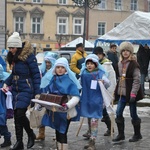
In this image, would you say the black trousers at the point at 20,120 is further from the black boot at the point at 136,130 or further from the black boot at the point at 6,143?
the black boot at the point at 136,130

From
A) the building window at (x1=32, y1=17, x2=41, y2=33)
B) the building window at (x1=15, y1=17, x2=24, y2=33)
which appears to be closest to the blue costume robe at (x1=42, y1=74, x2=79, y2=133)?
the building window at (x1=15, y1=17, x2=24, y2=33)

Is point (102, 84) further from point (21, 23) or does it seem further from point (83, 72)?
point (21, 23)

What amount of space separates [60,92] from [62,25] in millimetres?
43881

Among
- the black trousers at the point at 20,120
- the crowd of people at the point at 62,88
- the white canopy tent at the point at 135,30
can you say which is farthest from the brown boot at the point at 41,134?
the white canopy tent at the point at 135,30

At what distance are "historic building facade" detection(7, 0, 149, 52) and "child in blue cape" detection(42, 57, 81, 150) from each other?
4101 centimetres

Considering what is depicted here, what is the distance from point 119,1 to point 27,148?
47.0 metres

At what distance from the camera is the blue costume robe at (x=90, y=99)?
7180 millimetres

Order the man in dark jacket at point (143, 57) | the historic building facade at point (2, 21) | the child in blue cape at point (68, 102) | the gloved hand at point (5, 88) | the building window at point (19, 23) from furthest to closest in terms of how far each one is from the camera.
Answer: the building window at point (19, 23) → the historic building facade at point (2, 21) → the man in dark jacket at point (143, 57) → the gloved hand at point (5, 88) → the child in blue cape at point (68, 102)

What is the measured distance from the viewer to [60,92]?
6.47m

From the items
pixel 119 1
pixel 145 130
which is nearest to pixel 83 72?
pixel 145 130

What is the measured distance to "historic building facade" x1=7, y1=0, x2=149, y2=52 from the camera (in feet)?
160

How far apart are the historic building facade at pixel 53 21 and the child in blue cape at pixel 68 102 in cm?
4101

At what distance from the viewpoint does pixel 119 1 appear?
2077 inches

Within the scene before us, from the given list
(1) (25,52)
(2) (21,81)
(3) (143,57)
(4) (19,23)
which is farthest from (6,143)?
(4) (19,23)
